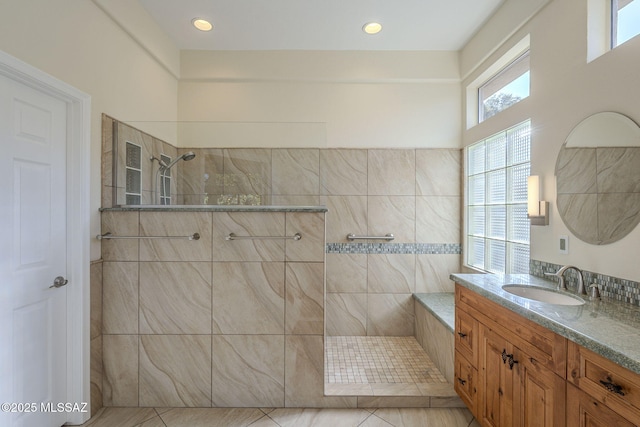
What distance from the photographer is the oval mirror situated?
1.44 meters

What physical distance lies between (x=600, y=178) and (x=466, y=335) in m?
1.19

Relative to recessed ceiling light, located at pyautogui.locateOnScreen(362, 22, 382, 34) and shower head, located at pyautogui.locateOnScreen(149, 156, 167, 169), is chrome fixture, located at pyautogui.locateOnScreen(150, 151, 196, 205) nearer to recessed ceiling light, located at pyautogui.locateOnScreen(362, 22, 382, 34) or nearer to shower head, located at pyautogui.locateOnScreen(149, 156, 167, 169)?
shower head, located at pyautogui.locateOnScreen(149, 156, 167, 169)

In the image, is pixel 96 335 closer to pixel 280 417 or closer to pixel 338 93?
pixel 280 417

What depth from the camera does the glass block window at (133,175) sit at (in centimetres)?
216

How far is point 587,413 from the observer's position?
1043mm

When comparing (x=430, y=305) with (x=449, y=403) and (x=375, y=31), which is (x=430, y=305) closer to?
(x=449, y=403)

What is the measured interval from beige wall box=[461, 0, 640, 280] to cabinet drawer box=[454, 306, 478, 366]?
702mm

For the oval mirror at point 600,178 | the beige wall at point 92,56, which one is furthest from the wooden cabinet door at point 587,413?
the beige wall at point 92,56

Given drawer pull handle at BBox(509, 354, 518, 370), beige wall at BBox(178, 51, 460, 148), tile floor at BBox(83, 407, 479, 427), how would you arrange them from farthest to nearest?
beige wall at BBox(178, 51, 460, 148) → tile floor at BBox(83, 407, 479, 427) → drawer pull handle at BBox(509, 354, 518, 370)

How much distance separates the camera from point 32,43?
4.99ft

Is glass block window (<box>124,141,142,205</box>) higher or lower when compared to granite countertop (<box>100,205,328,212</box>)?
higher

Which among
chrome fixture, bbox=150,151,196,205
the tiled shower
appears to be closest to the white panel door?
the tiled shower

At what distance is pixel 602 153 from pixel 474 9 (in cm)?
169

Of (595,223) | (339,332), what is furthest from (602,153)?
(339,332)
